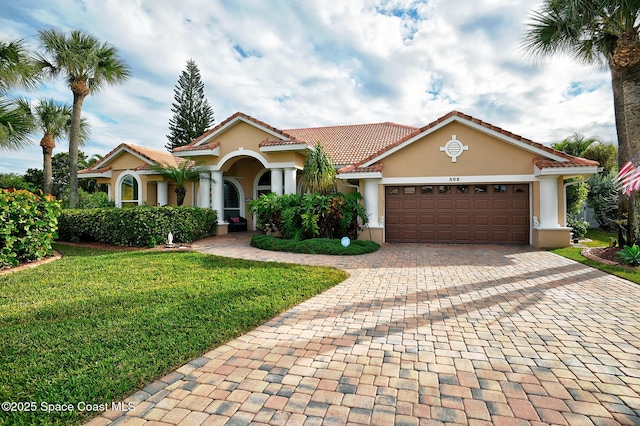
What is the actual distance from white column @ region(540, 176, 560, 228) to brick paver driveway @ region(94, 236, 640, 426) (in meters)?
6.56

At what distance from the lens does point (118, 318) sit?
4836 mm

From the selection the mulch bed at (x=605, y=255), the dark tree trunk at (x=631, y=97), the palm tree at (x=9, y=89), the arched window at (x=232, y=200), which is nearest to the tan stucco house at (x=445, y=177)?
the mulch bed at (x=605, y=255)

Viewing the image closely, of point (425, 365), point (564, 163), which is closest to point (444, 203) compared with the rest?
point (564, 163)

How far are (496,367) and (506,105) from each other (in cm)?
1758

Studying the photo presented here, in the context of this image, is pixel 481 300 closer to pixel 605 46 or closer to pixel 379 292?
pixel 379 292

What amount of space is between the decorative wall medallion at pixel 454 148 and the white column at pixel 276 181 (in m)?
7.72

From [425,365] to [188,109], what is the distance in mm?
39729

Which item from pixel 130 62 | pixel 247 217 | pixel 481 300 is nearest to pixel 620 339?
pixel 481 300

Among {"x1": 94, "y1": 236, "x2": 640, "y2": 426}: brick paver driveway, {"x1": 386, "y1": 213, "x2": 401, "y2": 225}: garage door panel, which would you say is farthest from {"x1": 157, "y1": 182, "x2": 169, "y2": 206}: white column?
{"x1": 94, "y1": 236, "x2": 640, "y2": 426}: brick paver driveway

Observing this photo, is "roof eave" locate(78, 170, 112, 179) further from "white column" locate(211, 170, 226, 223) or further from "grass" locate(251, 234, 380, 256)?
"grass" locate(251, 234, 380, 256)

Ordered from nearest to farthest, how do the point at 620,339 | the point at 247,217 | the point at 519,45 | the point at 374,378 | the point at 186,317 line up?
the point at 374,378 → the point at 620,339 → the point at 186,317 → the point at 519,45 → the point at 247,217

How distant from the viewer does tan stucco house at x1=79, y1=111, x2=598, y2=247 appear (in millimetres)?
12711

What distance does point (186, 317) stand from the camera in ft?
16.1

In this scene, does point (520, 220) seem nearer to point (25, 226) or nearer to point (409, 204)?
point (409, 204)
